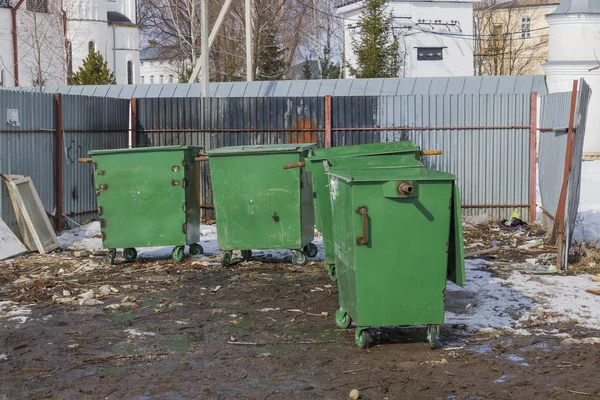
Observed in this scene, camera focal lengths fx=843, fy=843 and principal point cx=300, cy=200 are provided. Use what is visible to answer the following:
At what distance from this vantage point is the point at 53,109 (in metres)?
12.3

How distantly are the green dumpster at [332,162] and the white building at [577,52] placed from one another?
20.1m

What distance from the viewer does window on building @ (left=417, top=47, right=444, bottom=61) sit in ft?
124

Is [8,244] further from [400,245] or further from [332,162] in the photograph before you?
[400,245]

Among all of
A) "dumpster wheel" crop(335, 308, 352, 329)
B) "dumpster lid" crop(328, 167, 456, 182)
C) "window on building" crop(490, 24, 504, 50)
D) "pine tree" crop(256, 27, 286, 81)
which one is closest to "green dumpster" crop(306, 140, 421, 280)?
"dumpster lid" crop(328, 167, 456, 182)

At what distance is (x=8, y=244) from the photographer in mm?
10523

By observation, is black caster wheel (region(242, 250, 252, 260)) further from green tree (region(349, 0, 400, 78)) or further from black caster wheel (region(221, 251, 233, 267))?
green tree (region(349, 0, 400, 78))

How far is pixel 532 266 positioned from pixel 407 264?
387 centimetres

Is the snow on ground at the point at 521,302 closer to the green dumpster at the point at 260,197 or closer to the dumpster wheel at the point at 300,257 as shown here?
the dumpster wheel at the point at 300,257

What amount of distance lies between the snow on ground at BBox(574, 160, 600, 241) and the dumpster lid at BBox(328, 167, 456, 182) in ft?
16.4

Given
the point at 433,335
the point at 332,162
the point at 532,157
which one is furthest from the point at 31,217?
the point at 532,157

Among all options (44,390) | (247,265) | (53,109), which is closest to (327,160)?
(247,265)

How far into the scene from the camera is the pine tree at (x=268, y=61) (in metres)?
39.6

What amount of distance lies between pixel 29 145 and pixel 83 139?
1.50 meters

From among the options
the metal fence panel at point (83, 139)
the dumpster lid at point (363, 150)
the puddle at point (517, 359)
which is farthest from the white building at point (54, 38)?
the puddle at point (517, 359)
